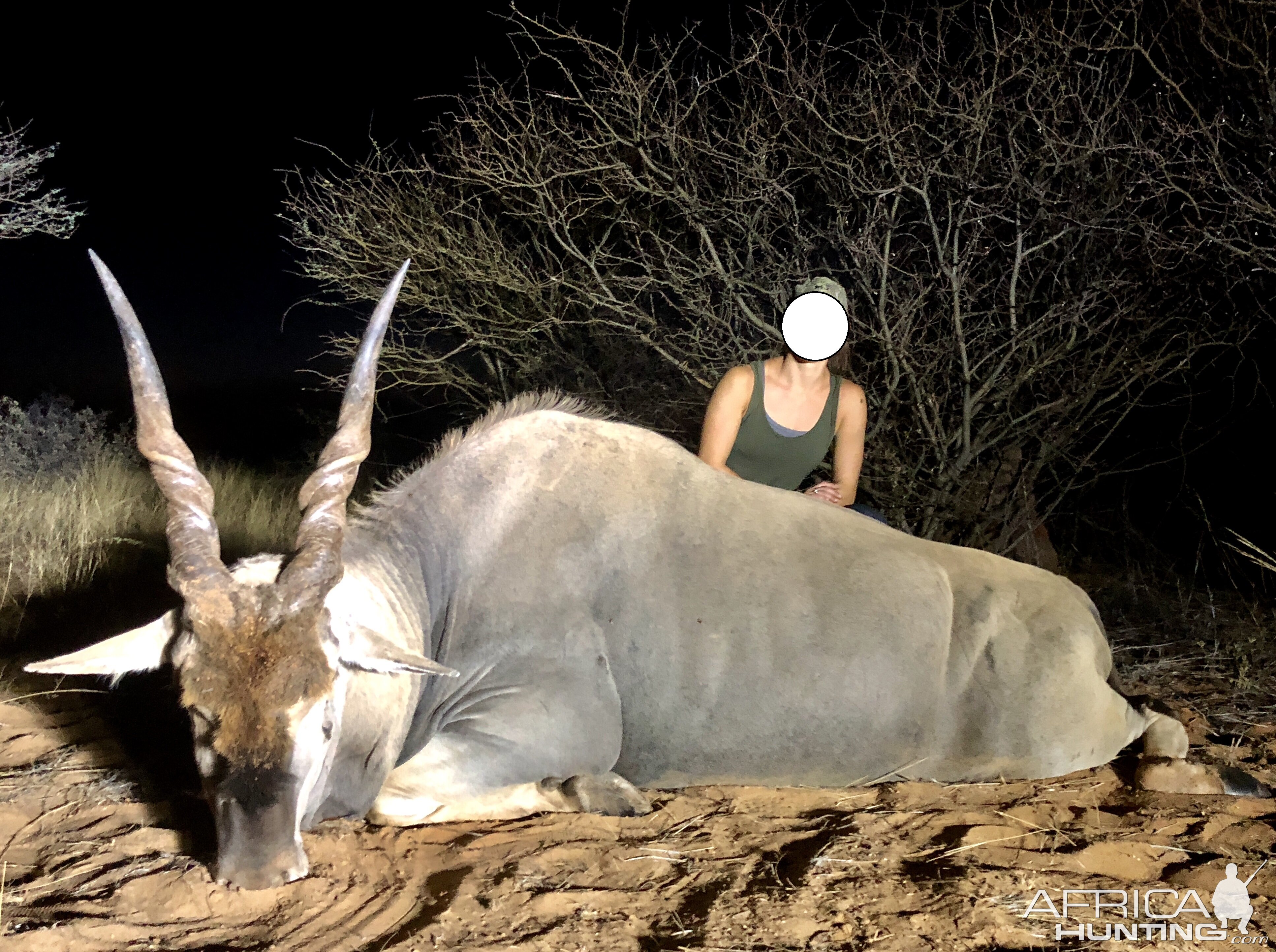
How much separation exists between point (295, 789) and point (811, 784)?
5.54 feet

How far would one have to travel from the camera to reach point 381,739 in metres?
2.93

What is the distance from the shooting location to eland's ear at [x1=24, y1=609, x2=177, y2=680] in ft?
8.36

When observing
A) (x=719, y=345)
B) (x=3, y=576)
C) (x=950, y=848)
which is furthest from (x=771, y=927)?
(x=3, y=576)

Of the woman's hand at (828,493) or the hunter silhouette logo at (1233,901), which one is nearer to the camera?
the hunter silhouette logo at (1233,901)

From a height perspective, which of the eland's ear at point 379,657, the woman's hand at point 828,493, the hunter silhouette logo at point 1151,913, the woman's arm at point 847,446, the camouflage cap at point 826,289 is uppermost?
the camouflage cap at point 826,289

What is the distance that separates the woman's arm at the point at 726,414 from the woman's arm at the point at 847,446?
0.43 meters

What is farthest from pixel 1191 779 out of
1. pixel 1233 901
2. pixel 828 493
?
pixel 828 493

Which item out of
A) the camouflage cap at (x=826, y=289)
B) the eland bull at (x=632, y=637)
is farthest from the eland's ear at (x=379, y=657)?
the camouflage cap at (x=826, y=289)

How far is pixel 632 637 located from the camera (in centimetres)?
330

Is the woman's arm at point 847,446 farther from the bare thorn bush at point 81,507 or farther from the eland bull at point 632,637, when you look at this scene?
the bare thorn bush at point 81,507

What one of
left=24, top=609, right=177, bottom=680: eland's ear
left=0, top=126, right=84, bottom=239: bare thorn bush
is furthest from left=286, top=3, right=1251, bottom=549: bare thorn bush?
left=24, top=609, right=177, bottom=680: eland's ear

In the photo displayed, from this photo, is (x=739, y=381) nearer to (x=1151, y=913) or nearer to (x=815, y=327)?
(x=815, y=327)

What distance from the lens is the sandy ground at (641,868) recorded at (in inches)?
88.6

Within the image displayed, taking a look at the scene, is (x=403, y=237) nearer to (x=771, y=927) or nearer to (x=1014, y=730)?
(x=1014, y=730)
